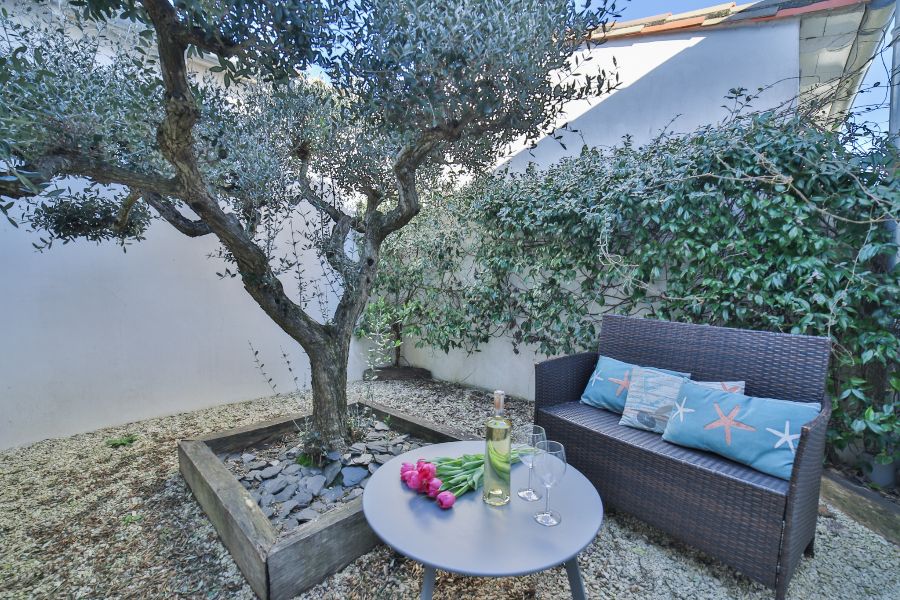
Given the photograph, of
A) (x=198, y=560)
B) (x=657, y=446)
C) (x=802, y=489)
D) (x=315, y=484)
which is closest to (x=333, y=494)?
(x=315, y=484)

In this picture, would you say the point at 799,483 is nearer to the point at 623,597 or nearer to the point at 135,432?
the point at 623,597

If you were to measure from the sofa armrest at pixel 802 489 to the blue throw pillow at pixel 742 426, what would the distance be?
0.08m

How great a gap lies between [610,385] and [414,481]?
4.90 ft

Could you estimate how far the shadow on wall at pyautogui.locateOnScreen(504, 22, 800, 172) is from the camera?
3.05 m

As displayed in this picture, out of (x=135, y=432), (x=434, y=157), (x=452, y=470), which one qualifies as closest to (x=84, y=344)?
(x=135, y=432)

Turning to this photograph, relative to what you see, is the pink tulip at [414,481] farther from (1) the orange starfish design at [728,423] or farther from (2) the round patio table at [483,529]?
(1) the orange starfish design at [728,423]

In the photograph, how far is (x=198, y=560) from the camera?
→ 187 centimetres

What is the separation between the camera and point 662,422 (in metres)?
2.16

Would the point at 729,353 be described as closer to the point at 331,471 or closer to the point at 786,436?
the point at 786,436

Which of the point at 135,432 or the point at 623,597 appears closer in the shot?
the point at 623,597

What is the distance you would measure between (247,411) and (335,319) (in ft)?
6.83

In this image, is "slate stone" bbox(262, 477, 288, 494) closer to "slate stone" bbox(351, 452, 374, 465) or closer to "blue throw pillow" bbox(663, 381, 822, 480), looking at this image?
"slate stone" bbox(351, 452, 374, 465)

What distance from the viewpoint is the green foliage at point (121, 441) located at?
3162 mm

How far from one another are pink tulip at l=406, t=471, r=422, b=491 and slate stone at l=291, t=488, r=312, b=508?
87cm
